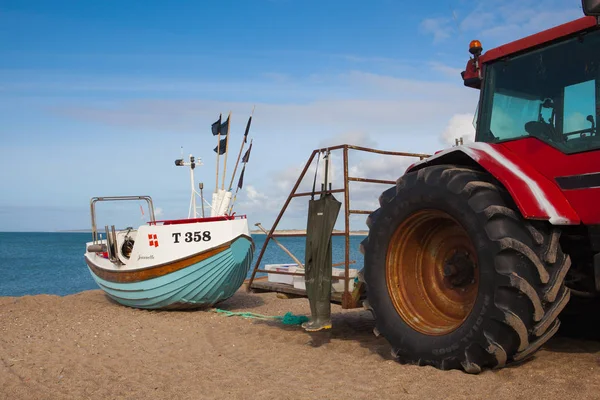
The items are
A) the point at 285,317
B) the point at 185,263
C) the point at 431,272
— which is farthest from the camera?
the point at 185,263

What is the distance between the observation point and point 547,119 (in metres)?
4.89

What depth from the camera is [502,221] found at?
171 inches

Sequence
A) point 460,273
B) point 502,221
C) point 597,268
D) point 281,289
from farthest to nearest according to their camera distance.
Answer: point 281,289 → point 460,273 → point 502,221 → point 597,268

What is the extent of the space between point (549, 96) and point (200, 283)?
7.33 m

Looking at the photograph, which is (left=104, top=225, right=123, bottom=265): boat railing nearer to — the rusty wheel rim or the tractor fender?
the rusty wheel rim

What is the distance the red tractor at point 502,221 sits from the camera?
4211mm

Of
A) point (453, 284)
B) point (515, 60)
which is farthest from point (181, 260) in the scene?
point (515, 60)

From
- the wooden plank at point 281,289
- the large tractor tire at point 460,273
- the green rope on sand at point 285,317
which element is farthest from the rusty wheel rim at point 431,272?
the green rope on sand at point 285,317

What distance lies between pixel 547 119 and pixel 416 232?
147 centimetres

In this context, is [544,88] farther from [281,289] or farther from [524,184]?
[281,289]

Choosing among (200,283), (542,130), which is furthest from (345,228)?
(200,283)

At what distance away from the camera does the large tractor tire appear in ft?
13.7

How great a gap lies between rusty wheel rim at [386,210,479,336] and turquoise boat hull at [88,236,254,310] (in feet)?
18.5

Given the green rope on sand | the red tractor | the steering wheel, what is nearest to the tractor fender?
the red tractor
